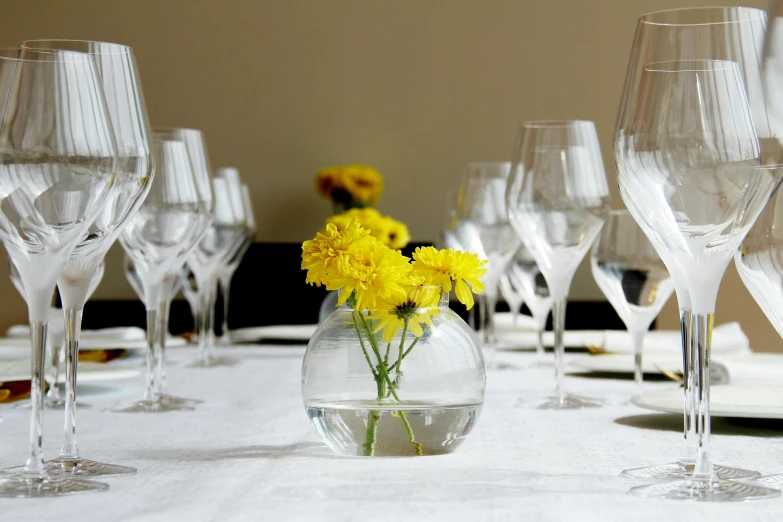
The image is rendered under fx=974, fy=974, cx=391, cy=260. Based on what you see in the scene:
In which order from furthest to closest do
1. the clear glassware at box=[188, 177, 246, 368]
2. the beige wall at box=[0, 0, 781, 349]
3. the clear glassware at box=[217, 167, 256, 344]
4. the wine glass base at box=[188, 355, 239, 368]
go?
1. the beige wall at box=[0, 0, 781, 349]
2. the clear glassware at box=[217, 167, 256, 344]
3. the clear glassware at box=[188, 177, 246, 368]
4. the wine glass base at box=[188, 355, 239, 368]

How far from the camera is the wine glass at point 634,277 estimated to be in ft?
3.58

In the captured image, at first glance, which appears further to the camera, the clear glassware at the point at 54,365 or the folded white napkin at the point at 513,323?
the folded white napkin at the point at 513,323

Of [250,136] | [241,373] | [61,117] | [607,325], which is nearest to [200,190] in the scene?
[241,373]

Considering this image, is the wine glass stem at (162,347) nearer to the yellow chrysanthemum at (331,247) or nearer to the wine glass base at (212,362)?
the wine glass base at (212,362)

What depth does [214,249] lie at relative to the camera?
4.77 ft

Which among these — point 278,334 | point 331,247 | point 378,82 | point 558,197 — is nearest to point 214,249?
point 278,334

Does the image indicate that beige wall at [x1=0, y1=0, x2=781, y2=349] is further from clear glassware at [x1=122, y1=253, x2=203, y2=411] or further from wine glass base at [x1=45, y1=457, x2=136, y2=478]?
wine glass base at [x1=45, y1=457, x2=136, y2=478]

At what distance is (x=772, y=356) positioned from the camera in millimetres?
1294

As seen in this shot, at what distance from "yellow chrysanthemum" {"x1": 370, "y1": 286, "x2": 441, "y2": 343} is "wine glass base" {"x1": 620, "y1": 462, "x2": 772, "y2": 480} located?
0.17 metres

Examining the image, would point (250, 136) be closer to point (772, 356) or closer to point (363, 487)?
point (772, 356)

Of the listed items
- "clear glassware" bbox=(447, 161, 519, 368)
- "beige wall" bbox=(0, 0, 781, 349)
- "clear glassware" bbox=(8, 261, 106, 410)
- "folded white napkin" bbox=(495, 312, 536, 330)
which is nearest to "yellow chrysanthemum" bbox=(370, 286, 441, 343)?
"clear glassware" bbox=(8, 261, 106, 410)

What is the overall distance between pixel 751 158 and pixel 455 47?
3.49 metres

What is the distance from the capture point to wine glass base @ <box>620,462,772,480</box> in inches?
22.1

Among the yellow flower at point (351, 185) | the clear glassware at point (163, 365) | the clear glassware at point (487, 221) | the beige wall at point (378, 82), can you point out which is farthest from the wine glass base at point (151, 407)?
the beige wall at point (378, 82)
